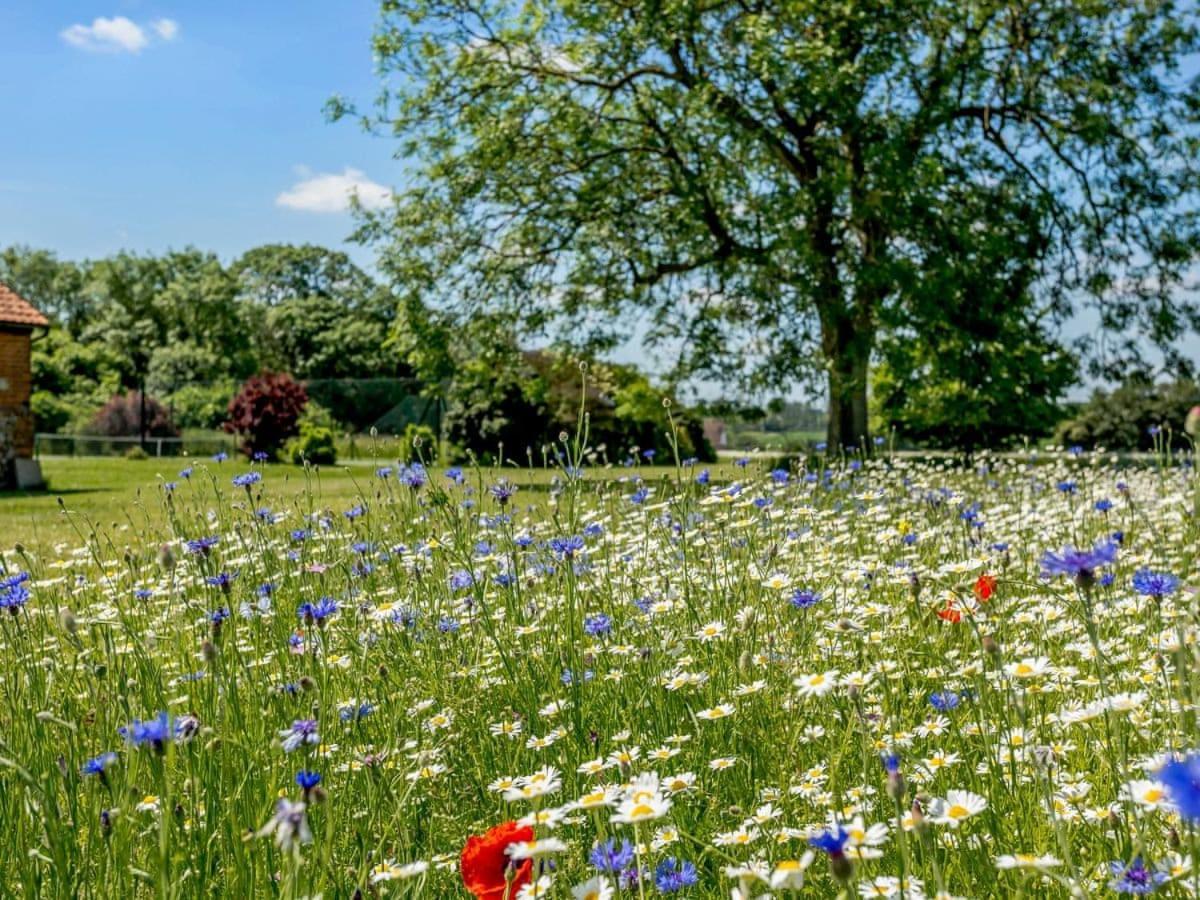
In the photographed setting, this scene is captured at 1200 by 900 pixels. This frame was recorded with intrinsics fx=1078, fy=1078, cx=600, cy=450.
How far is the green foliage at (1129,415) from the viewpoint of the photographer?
2559 centimetres

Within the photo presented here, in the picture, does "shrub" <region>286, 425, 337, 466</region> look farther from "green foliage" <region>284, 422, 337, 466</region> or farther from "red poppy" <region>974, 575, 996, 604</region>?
"red poppy" <region>974, 575, 996, 604</region>

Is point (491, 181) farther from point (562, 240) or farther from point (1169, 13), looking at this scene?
point (1169, 13)

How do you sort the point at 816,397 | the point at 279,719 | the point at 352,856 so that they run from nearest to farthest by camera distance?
the point at 352,856 < the point at 279,719 < the point at 816,397

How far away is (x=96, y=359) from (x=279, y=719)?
5037 cm

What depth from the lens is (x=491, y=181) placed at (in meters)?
16.7

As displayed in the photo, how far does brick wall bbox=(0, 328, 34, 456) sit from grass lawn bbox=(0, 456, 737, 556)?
871mm

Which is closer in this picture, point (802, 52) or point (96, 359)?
point (802, 52)

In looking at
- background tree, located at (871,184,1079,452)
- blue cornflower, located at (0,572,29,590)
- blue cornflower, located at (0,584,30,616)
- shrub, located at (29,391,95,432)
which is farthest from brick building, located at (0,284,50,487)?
shrub, located at (29,391,95,432)

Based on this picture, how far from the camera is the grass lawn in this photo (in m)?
4.78

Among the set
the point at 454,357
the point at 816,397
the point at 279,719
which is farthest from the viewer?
the point at 454,357

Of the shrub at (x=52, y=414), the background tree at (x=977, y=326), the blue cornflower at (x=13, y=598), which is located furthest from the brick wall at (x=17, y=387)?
the shrub at (x=52, y=414)

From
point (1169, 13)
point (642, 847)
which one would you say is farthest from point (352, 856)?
point (1169, 13)

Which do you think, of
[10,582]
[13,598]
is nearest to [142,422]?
[10,582]

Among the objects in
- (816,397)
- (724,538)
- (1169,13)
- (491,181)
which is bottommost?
(724,538)
